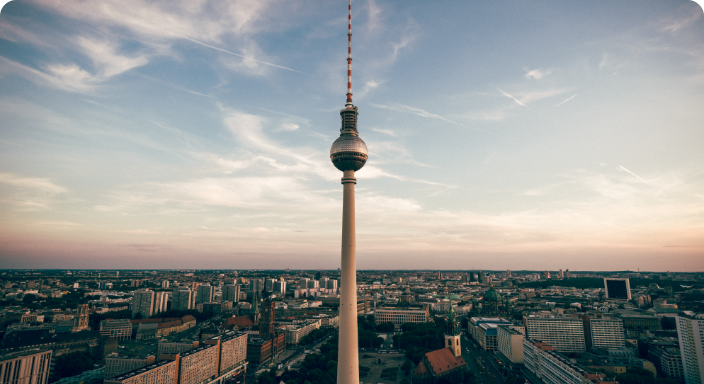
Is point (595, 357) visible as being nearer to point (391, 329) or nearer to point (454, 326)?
point (454, 326)

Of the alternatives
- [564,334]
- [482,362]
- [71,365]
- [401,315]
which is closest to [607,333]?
[564,334]

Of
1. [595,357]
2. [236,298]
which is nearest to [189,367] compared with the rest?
[595,357]

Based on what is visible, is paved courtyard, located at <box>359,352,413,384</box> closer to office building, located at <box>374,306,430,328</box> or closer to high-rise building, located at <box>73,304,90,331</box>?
office building, located at <box>374,306,430,328</box>

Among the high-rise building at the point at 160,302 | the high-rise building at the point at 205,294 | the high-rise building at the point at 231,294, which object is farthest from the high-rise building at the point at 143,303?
the high-rise building at the point at 231,294

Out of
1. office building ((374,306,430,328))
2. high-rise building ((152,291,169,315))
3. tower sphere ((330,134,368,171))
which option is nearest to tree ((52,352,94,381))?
tower sphere ((330,134,368,171))

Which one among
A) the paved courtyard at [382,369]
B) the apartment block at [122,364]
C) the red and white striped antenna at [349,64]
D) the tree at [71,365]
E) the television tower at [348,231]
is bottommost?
the paved courtyard at [382,369]

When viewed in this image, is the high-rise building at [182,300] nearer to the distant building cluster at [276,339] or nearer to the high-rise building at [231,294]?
the distant building cluster at [276,339]

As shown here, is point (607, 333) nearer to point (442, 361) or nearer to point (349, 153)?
point (442, 361)
